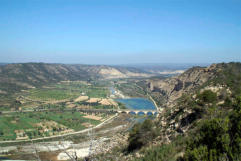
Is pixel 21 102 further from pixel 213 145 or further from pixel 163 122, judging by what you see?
pixel 213 145

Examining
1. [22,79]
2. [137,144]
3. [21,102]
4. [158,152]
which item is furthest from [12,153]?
[22,79]

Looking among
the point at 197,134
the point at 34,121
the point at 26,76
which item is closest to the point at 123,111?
the point at 34,121

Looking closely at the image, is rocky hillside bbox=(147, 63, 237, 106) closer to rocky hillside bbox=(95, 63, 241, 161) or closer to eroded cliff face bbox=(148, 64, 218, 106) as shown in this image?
eroded cliff face bbox=(148, 64, 218, 106)

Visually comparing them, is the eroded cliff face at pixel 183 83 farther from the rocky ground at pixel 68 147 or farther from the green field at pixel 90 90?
the green field at pixel 90 90

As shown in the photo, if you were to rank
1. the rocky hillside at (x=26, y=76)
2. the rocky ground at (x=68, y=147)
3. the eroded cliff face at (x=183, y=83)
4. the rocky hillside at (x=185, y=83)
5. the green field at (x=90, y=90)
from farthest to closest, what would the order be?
the rocky hillside at (x=26, y=76) < the green field at (x=90, y=90) < the eroded cliff face at (x=183, y=83) < the rocky hillside at (x=185, y=83) < the rocky ground at (x=68, y=147)

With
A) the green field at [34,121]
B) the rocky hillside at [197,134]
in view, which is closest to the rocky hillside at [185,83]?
the rocky hillside at [197,134]

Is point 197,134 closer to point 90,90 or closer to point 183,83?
point 183,83

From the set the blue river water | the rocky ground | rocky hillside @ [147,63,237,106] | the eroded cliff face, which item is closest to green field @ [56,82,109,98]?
the blue river water
